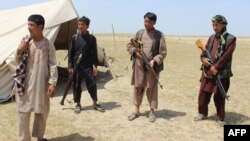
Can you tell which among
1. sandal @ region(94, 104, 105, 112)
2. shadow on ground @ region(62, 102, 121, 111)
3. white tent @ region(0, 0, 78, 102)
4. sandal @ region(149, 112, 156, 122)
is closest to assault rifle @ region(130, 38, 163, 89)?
sandal @ region(149, 112, 156, 122)

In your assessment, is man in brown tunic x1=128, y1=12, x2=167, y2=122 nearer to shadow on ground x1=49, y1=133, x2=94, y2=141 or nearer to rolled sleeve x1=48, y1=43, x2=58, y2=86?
shadow on ground x1=49, y1=133, x2=94, y2=141

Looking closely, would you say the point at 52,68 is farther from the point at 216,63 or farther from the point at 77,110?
the point at 216,63

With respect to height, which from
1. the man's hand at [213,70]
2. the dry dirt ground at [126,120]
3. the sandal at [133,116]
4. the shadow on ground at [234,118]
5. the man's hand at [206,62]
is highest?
the man's hand at [206,62]

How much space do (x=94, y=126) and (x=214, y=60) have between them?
7.57 ft

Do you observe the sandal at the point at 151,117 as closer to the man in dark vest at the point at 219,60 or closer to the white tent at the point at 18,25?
the man in dark vest at the point at 219,60

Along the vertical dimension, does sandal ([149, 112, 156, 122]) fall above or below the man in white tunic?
below

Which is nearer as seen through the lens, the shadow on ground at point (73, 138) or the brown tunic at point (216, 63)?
the shadow on ground at point (73, 138)

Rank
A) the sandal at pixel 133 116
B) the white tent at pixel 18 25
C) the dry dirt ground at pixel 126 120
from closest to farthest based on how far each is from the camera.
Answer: the dry dirt ground at pixel 126 120 → the sandal at pixel 133 116 → the white tent at pixel 18 25

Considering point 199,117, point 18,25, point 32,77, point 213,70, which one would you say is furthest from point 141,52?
point 18,25

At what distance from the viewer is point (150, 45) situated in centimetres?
663

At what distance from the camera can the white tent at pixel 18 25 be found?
8.41 metres

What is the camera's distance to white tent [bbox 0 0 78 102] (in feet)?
27.6

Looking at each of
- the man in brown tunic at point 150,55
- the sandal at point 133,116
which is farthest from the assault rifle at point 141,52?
the sandal at point 133,116

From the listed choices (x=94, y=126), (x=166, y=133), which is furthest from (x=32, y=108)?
(x=166, y=133)
